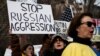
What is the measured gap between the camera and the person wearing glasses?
9.17 ft

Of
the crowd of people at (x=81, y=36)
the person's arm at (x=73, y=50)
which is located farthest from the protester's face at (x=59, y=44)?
the person's arm at (x=73, y=50)

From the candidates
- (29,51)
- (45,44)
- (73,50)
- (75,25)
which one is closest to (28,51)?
(29,51)

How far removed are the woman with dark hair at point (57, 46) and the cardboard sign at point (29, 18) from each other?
0.60 metres

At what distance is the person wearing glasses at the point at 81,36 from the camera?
2.79 m

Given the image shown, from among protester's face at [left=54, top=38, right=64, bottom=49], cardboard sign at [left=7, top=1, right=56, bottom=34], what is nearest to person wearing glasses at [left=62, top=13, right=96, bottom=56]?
protester's face at [left=54, top=38, right=64, bottom=49]

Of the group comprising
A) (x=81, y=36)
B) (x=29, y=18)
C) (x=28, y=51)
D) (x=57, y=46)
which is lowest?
(x=28, y=51)

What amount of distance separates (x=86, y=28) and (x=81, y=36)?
73 mm

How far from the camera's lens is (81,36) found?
9.58ft

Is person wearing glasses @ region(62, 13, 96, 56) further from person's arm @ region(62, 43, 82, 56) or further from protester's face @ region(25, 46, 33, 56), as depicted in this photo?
protester's face @ region(25, 46, 33, 56)

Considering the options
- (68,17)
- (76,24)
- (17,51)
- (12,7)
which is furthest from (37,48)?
(76,24)

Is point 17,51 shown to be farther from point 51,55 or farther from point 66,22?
point 66,22

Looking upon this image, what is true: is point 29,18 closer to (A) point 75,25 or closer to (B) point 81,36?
(A) point 75,25

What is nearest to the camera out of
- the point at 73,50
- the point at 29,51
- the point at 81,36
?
the point at 73,50

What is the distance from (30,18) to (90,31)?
3636 millimetres
